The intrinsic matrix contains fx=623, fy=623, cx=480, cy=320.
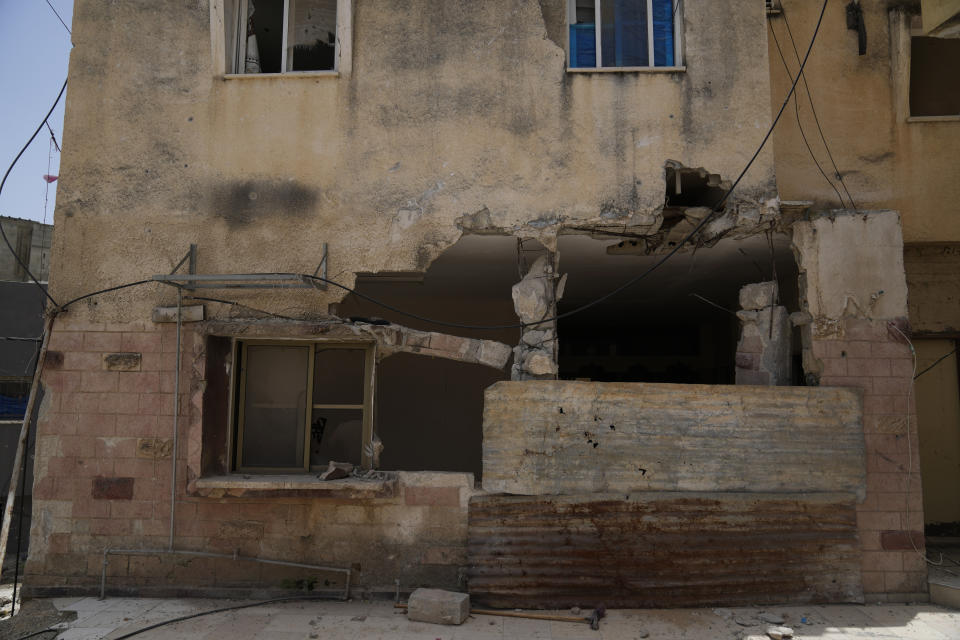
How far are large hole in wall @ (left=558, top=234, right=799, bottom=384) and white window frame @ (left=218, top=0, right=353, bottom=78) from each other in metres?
2.81

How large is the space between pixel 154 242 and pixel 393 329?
7.99 feet

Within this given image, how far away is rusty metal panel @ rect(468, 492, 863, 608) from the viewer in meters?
5.39

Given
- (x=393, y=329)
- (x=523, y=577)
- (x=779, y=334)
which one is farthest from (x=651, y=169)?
(x=523, y=577)

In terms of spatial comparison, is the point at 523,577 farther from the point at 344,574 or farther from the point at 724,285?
the point at 724,285

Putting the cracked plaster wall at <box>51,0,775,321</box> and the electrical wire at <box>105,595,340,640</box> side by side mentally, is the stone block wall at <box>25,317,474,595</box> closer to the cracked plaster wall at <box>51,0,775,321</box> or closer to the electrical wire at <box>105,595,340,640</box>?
the electrical wire at <box>105,595,340,640</box>

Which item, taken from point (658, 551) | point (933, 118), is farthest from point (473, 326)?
point (933, 118)

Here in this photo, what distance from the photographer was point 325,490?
550cm

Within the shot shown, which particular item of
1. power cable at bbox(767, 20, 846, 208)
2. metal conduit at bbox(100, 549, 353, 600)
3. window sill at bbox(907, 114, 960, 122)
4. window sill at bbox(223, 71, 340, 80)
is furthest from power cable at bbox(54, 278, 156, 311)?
window sill at bbox(907, 114, 960, 122)

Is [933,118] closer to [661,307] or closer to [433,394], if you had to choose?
[661,307]

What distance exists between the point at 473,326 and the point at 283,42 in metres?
3.47

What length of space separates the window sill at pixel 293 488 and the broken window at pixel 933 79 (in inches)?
276

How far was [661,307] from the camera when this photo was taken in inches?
398

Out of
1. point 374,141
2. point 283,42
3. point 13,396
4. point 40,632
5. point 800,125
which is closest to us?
point 40,632

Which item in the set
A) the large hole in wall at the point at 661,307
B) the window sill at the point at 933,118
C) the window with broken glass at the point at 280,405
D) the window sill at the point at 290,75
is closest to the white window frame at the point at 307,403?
the window with broken glass at the point at 280,405
